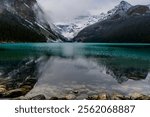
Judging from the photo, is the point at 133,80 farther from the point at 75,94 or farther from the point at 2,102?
the point at 2,102

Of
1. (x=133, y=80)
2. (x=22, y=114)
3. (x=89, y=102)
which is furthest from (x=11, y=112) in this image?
(x=133, y=80)

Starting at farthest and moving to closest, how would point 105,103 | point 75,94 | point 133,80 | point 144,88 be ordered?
point 133,80, point 144,88, point 75,94, point 105,103

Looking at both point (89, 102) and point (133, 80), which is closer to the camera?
point (89, 102)

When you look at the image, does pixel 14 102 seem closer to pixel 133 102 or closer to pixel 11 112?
pixel 11 112

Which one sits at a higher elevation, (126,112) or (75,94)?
(126,112)

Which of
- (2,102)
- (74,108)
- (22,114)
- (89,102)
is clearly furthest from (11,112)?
(89,102)

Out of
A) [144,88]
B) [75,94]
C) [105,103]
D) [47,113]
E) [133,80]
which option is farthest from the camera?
[133,80]

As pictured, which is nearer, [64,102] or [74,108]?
[74,108]

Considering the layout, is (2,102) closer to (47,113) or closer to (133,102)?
(47,113)

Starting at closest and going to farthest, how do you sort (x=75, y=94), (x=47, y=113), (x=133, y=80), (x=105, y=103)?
(x=47, y=113), (x=105, y=103), (x=75, y=94), (x=133, y=80)
